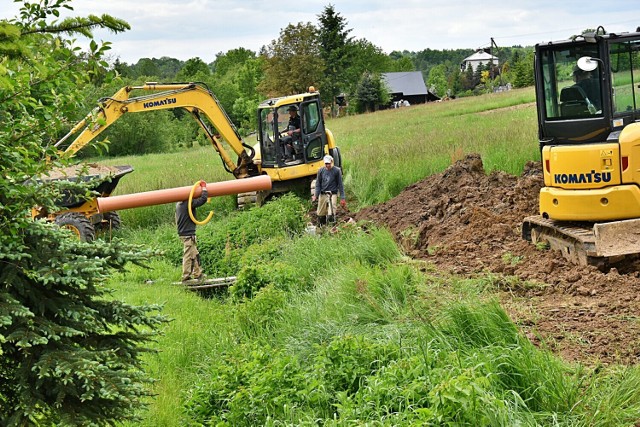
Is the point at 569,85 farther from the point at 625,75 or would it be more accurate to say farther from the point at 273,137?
the point at 273,137

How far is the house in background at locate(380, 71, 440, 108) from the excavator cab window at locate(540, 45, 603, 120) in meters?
90.8

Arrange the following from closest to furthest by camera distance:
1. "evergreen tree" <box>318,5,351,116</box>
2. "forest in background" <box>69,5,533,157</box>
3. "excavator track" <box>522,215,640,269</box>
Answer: "excavator track" <box>522,215,640,269</box>
"forest in background" <box>69,5,533,157</box>
"evergreen tree" <box>318,5,351,116</box>

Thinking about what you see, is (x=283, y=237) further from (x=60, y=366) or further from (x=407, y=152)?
(x=60, y=366)

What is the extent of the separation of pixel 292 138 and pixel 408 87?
8553 cm

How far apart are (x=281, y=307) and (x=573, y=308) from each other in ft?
12.0

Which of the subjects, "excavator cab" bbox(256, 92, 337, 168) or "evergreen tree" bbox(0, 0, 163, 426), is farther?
"excavator cab" bbox(256, 92, 337, 168)

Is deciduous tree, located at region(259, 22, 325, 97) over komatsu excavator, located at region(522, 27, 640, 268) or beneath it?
over

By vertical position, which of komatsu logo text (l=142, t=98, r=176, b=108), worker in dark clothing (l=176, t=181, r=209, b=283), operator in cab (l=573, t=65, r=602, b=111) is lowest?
worker in dark clothing (l=176, t=181, r=209, b=283)

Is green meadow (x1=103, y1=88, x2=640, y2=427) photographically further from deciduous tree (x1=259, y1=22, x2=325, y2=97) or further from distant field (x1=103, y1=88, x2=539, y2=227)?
deciduous tree (x1=259, y1=22, x2=325, y2=97)

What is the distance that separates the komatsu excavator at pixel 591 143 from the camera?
9.42m

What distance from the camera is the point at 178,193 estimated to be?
9391 millimetres

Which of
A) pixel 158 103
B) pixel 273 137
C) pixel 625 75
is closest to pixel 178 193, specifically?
pixel 625 75

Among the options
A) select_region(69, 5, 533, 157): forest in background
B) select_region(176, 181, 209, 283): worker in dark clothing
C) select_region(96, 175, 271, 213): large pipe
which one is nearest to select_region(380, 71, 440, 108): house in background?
select_region(69, 5, 533, 157): forest in background

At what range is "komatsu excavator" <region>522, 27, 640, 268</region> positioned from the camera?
9.42 metres
